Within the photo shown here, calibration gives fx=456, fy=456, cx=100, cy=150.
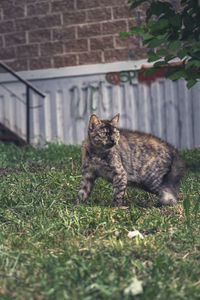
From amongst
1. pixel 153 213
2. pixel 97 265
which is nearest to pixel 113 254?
pixel 97 265

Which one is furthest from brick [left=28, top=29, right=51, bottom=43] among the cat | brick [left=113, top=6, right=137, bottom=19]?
the cat

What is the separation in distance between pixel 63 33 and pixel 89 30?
0.55m

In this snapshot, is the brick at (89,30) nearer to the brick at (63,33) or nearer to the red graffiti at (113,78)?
the brick at (63,33)

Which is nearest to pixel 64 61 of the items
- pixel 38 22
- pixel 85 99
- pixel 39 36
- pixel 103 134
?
pixel 39 36

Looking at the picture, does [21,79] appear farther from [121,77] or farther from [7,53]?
[121,77]

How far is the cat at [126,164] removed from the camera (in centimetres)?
444

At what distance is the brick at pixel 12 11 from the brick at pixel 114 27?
5.93 feet

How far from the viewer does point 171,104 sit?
341 inches

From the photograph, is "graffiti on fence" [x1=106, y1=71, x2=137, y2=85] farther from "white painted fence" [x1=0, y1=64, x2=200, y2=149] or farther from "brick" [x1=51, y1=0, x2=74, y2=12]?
"brick" [x1=51, y1=0, x2=74, y2=12]

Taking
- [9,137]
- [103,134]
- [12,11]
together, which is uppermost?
[12,11]

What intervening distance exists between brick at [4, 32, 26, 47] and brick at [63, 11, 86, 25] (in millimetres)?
954

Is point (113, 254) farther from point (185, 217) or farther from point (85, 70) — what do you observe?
point (85, 70)

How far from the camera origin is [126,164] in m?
4.62

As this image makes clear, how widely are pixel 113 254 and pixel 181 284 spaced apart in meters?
0.60
